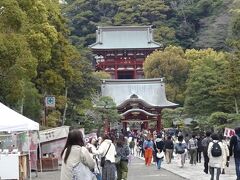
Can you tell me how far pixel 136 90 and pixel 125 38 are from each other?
40.1 feet

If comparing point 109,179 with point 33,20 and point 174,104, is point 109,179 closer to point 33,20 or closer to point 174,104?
point 33,20

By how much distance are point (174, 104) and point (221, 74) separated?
→ 19483 millimetres

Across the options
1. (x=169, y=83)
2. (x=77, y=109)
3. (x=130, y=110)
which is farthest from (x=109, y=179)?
(x=169, y=83)

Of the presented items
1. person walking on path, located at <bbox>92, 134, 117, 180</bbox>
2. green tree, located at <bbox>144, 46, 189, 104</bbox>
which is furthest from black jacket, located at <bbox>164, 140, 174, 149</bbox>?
green tree, located at <bbox>144, 46, 189, 104</bbox>

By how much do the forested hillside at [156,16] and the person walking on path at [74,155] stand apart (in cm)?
7312

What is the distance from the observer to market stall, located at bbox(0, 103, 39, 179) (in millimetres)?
13078

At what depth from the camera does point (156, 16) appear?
295 ft

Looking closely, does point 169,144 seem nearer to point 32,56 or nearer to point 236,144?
point 32,56

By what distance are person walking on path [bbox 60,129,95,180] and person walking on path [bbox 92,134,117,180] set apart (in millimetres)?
4842

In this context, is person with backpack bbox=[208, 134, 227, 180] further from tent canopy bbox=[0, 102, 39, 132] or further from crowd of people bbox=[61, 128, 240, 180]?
tent canopy bbox=[0, 102, 39, 132]

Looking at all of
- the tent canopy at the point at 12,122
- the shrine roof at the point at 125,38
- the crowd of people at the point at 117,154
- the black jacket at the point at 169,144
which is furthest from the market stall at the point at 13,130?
the shrine roof at the point at 125,38

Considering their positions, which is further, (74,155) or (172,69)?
(172,69)

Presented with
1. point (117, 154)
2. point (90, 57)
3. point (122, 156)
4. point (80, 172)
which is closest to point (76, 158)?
point (80, 172)

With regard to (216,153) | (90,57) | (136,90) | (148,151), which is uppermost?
(90,57)
